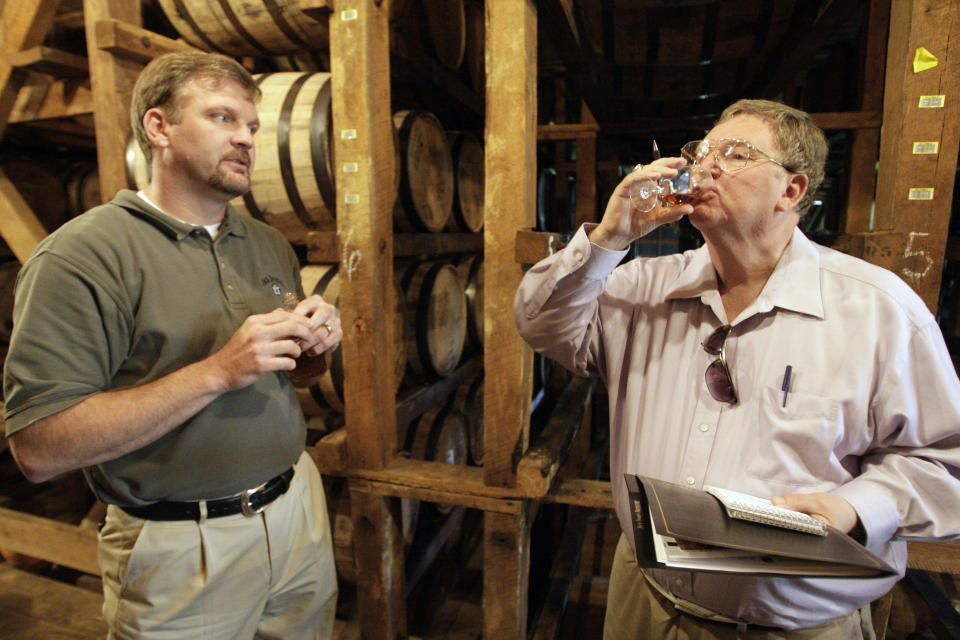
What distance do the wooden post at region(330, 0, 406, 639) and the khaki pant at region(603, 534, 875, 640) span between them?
1.11 meters

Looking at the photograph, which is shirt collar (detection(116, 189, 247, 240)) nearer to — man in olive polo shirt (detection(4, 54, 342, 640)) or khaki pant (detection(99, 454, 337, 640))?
man in olive polo shirt (detection(4, 54, 342, 640))

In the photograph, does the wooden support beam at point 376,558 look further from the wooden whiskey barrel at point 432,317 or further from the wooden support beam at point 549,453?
the wooden whiskey barrel at point 432,317

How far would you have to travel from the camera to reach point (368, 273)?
220 cm

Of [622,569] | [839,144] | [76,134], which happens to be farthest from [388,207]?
[839,144]

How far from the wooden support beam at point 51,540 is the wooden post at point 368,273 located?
1772 mm

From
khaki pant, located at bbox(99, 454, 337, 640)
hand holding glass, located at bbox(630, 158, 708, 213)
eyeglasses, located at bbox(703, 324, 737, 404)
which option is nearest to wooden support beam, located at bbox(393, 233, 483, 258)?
khaki pant, located at bbox(99, 454, 337, 640)

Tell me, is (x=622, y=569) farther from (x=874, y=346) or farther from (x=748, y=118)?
(x=748, y=118)

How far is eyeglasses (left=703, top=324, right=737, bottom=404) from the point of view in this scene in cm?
138

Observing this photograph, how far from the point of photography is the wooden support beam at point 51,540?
304 centimetres

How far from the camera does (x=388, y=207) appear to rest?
226 centimetres

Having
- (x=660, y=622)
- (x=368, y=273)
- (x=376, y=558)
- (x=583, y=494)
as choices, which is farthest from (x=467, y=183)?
(x=660, y=622)

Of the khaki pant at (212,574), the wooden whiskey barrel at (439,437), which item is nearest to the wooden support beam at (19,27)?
the khaki pant at (212,574)

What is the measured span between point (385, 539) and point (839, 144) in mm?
8921

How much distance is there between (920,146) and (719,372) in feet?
3.44
